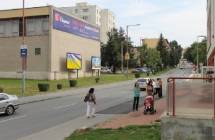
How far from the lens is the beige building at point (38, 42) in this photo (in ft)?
222

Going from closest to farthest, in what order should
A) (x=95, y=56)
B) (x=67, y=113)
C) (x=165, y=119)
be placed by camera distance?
1. (x=165, y=119)
2. (x=67, y=113)
3. (x=95, y=56)

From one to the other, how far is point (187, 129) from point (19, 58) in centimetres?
5777

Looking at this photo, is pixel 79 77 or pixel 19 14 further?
pixel 79 77

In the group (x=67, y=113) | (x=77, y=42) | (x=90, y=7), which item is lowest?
(x=67, y=113)

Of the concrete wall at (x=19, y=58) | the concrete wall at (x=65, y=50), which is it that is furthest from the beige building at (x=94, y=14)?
the concrete wall at (x=19, y=58)

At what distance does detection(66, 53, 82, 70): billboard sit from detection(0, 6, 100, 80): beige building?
2.48 feet

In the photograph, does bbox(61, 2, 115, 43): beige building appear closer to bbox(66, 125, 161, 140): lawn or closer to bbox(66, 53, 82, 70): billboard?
bbox(66, 53, 82, 70): billboard

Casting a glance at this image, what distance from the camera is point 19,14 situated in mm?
70625

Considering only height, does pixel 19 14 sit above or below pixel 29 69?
above

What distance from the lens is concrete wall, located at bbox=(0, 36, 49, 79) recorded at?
6769 cm

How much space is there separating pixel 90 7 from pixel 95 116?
155m

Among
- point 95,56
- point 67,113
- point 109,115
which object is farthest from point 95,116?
point 95,56

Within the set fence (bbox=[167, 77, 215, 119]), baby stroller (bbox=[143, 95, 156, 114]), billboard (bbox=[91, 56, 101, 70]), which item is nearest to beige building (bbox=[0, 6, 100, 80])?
billboard (bbox=[91, 56, 101, 70])

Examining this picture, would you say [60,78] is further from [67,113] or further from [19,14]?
[67,113]
